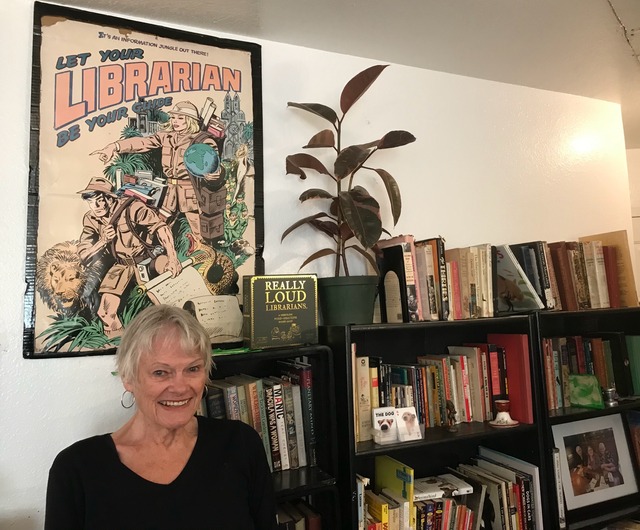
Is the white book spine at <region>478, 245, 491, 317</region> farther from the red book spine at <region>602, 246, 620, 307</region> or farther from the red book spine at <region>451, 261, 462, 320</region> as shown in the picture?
the red book spine at <region>602, 246, 620, 307</region>

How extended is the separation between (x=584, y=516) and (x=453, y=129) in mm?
1813

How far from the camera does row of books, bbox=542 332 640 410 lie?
81.5 inches

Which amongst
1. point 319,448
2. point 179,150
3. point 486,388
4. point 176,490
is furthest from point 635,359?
point 179,150

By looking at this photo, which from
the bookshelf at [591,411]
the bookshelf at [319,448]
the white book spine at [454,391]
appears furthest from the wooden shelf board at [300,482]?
the bookshelf at [591,411]

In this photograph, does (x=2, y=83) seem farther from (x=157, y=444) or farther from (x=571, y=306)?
(x=571, y=306)

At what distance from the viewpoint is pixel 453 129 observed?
7.41 ft

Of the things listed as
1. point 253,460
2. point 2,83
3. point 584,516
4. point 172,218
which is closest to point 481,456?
point 584,516

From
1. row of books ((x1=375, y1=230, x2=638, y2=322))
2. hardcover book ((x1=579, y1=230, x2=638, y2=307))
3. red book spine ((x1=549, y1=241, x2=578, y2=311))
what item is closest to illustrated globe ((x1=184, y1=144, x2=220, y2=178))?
row of books ((x1=375, y1=230, x2=638, y2=322))

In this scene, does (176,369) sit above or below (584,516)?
above

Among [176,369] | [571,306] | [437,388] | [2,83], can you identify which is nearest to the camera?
[176,369]

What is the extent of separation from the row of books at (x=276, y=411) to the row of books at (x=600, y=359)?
45.7 inches

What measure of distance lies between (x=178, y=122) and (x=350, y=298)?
93 cm

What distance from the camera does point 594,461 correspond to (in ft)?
6.87

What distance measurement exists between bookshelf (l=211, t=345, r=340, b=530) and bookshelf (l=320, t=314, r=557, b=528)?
0.05 meters
